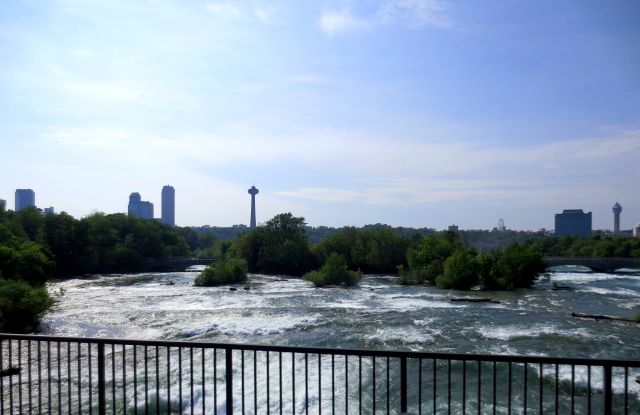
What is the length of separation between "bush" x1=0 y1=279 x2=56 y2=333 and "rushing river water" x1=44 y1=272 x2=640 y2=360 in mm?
1343

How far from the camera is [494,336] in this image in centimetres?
2025

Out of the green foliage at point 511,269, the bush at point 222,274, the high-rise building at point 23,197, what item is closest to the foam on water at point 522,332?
the green foliage at point 511,269

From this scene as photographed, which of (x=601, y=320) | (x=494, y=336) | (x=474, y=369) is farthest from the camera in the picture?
(x=601, y=320)

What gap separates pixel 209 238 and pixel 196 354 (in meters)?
135

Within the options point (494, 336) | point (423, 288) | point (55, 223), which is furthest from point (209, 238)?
point (494, 336)

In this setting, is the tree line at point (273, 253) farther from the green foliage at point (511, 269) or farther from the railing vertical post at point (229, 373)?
the railing vertical post at point (229, 373)

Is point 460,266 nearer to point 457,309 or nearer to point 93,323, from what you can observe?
point 457,309

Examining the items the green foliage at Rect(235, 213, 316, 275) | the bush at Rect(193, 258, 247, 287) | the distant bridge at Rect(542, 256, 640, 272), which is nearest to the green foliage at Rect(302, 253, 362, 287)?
the bush at Rect(193, 258, 247, 287)

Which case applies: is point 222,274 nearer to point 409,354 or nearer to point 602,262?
point 409,354

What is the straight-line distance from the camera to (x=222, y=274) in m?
46.5

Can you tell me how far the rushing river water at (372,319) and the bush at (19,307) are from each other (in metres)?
1.34

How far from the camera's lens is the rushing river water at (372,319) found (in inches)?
763

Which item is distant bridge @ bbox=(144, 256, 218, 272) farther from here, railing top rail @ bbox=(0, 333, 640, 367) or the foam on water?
railing top rail @ bbox=(0, 333, 640, 367)

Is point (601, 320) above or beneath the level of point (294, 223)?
beneath
